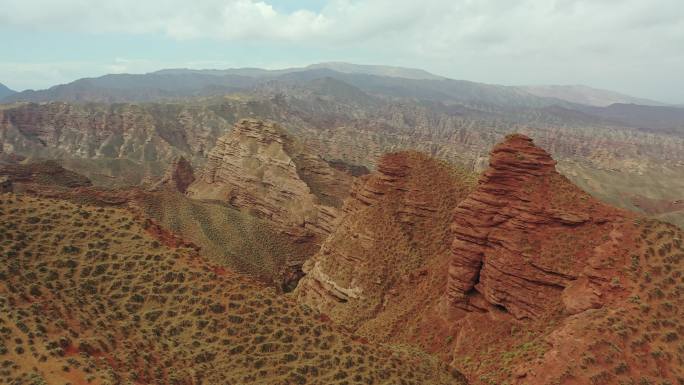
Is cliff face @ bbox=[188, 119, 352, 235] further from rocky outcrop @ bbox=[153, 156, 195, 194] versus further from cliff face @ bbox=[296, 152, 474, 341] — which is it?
cliff face @ bbox=[296, 152, 474, 341]

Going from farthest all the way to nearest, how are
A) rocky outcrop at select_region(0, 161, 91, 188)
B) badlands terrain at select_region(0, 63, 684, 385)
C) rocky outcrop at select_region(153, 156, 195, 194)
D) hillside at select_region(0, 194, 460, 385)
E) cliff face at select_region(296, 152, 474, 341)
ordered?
rocky outcrop at select_region(153, 156, 195, 194), rocky outcrop at select_region(0, 161, 91, 188), cliff face at select_region(296, 152, 474, 341), badlands terrain at select_region(0, 63, 684, 385), hillside at select_region(0, 194, 460, 385)

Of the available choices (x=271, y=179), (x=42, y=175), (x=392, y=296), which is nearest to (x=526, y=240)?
(x=392, y=296)

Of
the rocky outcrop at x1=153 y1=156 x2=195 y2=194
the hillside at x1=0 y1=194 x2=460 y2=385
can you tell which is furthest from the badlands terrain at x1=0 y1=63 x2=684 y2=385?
the rocky outcrop at x1=153 y1=156 x2=195 y2=194

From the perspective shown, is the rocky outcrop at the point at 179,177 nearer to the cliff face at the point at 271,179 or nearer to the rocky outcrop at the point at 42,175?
the cliff face at the point at 271,179

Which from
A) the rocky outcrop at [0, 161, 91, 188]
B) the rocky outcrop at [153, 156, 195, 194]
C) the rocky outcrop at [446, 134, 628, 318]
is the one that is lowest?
the rocky outcrop at [153, 156, 195, 194]

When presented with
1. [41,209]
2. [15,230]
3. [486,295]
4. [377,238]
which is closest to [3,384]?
[15,230]

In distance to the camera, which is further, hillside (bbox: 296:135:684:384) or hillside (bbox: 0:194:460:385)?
hillside (bbox: 296:135:684:384)
